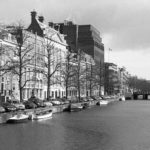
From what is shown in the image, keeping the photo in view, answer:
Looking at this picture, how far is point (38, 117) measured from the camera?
67188 mm

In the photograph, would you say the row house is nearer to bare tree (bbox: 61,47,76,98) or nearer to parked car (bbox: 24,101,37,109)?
bare tree (bbox: 61,47,76,98)

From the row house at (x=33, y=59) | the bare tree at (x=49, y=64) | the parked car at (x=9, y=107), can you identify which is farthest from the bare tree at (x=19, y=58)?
the bare tree at (x=49, y=64)

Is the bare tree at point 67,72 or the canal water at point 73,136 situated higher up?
the bare tree at point 67,72

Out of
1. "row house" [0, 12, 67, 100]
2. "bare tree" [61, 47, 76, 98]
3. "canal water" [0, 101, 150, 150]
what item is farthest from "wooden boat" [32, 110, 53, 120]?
"bare tree" [61, 47, 76, 98]

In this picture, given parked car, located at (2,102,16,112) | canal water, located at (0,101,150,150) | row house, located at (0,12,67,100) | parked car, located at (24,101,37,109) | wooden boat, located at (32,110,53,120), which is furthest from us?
row house, located at (0,12,67,100)

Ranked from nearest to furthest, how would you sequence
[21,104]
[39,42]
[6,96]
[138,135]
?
[138,135]
[21,104]
[6,96]
[39,42]

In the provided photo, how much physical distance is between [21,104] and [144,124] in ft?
76.2

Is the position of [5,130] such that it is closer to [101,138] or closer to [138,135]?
[101,138]

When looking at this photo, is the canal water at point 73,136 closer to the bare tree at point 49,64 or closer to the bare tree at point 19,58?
the bare tree at point 19,58

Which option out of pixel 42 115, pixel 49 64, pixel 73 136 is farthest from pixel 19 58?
pixel 73 136

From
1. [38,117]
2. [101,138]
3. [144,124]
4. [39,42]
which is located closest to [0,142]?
[101,138]

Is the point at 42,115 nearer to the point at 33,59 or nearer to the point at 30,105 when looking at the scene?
the point at 30,105

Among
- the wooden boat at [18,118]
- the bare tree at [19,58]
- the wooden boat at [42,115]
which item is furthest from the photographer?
the bare tree at [19,58]

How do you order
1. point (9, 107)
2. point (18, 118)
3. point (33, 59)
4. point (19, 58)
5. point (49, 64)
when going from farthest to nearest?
point (33, 59) → point (49, 64) → point (19, 58) → point (9, 107) → point (18, 118)
